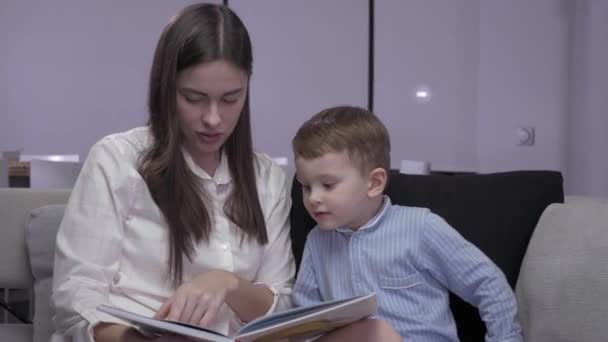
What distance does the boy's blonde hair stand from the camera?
1.45 meters

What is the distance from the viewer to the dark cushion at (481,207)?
1546 mm

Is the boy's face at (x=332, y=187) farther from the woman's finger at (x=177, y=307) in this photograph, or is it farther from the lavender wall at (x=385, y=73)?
the lavender wall at (x=385, y=73)

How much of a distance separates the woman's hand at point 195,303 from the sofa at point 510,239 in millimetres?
414

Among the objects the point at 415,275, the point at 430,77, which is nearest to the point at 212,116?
the point at 415,275

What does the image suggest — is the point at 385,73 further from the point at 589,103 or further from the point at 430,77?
the point at 589,103

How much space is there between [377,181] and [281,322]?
537 mm

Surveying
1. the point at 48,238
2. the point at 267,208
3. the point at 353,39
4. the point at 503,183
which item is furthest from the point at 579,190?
the point at 48,238

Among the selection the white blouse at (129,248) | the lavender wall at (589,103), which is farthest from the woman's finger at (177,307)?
the lavender wall at (589,103)

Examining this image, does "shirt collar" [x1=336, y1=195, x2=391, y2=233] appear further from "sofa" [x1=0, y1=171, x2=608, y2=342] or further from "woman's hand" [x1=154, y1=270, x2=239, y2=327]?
"woman's hand" [x1=154, y1=270, x2=239, y2=327]

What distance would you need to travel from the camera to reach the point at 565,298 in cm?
139

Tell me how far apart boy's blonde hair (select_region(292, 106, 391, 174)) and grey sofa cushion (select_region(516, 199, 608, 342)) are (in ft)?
1.21

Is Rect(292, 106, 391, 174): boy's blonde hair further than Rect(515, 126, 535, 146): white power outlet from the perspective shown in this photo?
No

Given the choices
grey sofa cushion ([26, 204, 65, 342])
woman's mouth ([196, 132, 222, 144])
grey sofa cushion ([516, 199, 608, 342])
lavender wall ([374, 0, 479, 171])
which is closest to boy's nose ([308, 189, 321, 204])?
woman's mouth ([196, 132, 222, 144])

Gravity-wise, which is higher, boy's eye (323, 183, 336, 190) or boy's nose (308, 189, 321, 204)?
boy's eye (323, 183, 336, 190)
